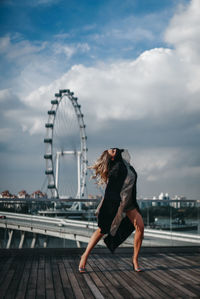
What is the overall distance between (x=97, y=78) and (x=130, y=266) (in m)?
8.10

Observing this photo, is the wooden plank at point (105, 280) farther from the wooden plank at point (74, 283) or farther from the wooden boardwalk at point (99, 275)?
the wooden plank at point (74, 283)

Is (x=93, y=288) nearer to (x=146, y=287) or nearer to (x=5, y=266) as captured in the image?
(x=146, y=287)

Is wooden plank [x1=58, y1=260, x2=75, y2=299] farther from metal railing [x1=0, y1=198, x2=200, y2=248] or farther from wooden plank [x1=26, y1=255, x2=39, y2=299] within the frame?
metal railing [x1=0, y1=198, x2=200, y2=248]

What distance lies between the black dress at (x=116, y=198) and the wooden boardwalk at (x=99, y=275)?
0.43m

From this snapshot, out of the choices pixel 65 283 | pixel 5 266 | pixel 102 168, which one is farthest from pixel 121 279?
pixel 5 266

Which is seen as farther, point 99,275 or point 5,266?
point 5,266

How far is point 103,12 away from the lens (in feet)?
29.7

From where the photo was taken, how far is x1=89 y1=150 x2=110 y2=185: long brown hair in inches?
128

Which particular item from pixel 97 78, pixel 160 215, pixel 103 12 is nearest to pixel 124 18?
pixel 103 12

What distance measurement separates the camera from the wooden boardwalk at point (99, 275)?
2.45 metres

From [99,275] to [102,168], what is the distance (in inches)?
40.4

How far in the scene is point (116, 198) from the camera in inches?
124

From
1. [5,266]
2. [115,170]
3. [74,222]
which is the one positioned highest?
[115,170]

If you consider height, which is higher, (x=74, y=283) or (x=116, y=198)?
(x=116, y=198)
